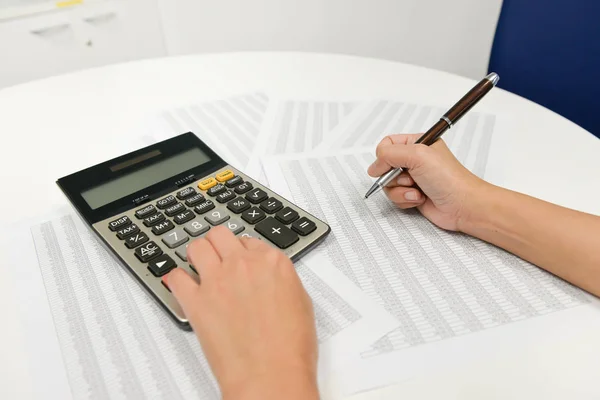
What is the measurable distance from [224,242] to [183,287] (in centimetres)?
6

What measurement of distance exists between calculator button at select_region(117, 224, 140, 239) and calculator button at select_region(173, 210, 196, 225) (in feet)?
0.12

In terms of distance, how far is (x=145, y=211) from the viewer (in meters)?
0.49

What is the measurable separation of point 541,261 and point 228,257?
29 centimetres

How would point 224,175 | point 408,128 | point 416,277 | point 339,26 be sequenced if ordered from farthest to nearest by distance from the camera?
point 339,26
point 408,128
point 224,175
point 416,277

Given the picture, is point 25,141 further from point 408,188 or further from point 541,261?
point 541,261

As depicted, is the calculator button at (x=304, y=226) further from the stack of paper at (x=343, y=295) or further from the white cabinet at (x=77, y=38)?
the white cabinet at (x=77, y=38)

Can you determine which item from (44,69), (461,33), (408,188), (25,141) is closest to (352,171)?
(408,188)

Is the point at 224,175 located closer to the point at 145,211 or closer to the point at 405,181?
the point at 145,211

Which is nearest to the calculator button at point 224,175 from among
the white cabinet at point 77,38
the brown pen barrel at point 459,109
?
the brown pen barrel at point 459,109

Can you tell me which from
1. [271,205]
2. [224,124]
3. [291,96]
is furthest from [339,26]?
[271,205]

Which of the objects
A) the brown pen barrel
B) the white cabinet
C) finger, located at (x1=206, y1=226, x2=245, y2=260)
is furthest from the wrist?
the white cabinet

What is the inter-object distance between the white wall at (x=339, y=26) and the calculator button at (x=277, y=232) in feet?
3.81

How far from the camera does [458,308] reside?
1.36ft

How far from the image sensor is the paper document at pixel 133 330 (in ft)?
1.19
